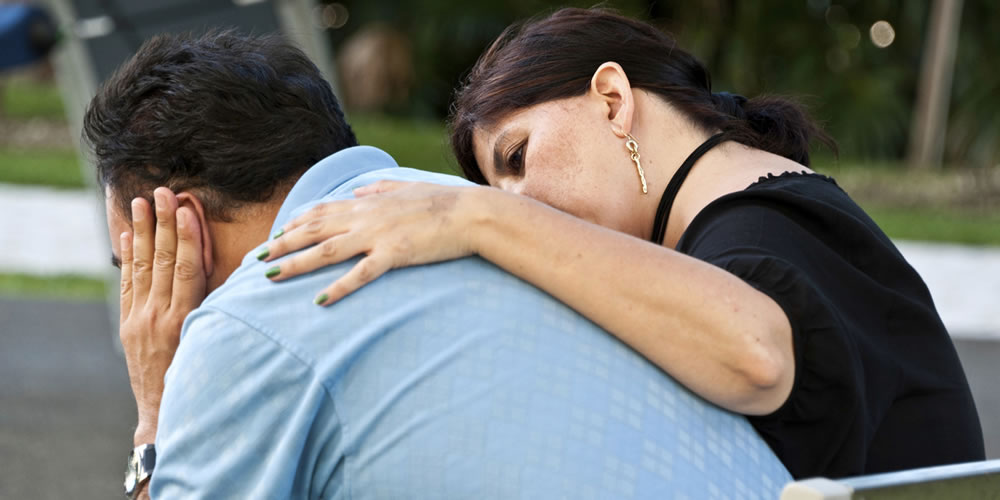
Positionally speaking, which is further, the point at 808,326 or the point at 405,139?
the point at 405,139

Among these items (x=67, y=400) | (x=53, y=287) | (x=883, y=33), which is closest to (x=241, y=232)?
(x=67, y=400)

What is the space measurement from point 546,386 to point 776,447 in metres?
0.36

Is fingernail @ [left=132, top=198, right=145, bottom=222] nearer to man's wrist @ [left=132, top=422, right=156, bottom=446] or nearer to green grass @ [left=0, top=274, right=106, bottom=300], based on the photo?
man's wrist @ [left=132, top=422, right=156, bottom=446]

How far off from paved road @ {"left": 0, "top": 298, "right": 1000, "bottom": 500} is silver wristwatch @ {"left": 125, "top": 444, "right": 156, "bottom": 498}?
7.25 ft

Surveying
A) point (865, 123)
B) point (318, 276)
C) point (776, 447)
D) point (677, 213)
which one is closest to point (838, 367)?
point (776, 447)

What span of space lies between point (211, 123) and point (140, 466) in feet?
1.80

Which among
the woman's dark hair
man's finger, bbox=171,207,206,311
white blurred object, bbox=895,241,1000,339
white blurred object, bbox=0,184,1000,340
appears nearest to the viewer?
man's finger, bbox=171,207,206,311

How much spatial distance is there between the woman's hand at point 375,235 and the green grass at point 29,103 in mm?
13309

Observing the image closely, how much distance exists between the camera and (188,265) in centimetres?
161

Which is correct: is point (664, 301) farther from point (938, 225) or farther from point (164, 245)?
point (938, 225)

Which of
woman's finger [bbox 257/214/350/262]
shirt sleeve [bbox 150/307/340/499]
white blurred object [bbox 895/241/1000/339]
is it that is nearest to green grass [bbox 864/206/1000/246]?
white blurred object [bbox 895/241/1000/339]

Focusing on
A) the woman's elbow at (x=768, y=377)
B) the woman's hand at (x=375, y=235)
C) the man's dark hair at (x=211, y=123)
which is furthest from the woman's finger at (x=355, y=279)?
the woman's elbow at (x=768, y=377)

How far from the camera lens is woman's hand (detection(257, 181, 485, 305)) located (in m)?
1.29

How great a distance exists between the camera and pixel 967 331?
6641mm
